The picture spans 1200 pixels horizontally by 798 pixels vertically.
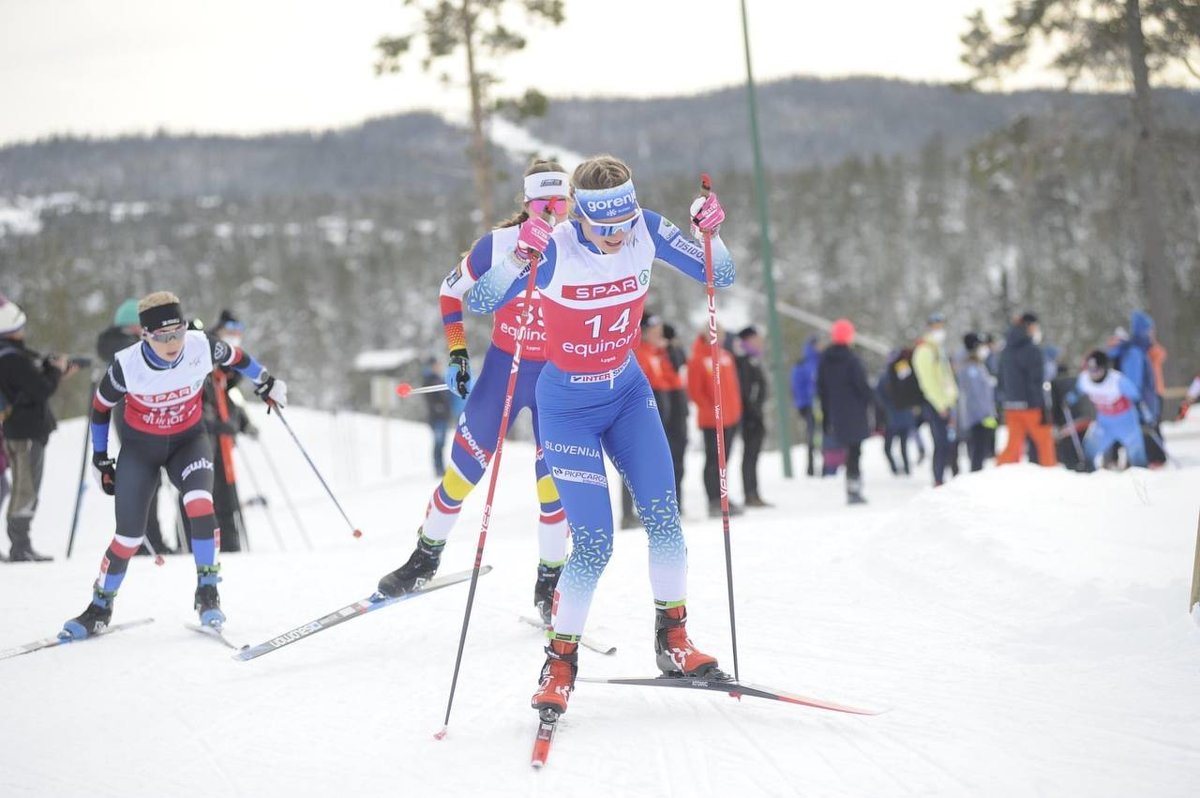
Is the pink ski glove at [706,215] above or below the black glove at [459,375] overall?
above

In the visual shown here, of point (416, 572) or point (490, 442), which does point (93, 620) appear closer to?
point (416, 572)

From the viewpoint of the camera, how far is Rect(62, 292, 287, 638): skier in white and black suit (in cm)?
625

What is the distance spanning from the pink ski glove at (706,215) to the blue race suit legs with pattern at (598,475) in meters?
0.68

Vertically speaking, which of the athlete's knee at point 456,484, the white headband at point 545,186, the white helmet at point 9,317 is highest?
the white headband at point 545,186

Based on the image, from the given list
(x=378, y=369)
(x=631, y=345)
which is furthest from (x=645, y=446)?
(x=378, y=369)

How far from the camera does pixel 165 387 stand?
6285 mm

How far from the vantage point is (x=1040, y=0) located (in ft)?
65.2

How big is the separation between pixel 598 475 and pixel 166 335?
119 inches

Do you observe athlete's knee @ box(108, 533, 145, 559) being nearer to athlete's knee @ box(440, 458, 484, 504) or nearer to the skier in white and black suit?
the skier in white and black suit

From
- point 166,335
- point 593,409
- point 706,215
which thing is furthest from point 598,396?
point 166,335

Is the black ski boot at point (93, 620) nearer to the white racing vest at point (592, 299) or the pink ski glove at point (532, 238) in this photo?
the white racing vest at point (592, 299)

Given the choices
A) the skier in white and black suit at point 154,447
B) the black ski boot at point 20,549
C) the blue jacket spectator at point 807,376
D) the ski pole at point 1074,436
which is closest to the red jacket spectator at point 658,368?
the skier in white and black suit at point 154,447

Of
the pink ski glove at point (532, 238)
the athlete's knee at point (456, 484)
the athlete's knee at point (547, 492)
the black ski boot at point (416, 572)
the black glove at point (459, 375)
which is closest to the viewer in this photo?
the pink ski glove at point (532, 238)

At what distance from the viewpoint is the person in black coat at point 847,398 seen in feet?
39.0
